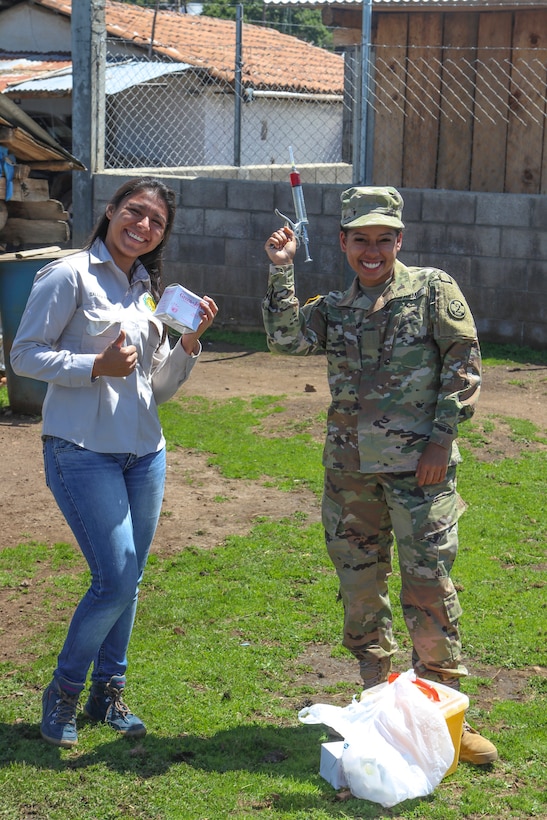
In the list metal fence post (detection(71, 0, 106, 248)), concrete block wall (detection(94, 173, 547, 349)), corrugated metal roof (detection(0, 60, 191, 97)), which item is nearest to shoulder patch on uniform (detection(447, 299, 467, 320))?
concrete block wall (detection(94, 173, 547, 349))

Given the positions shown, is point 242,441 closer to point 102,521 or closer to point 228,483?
point 228,483

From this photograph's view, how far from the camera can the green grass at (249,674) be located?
3.37 meters

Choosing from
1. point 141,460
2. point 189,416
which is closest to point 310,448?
point 189,416

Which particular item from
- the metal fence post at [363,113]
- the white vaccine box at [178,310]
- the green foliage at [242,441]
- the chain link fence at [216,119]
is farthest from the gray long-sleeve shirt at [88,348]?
the chain link fence at [216,119]

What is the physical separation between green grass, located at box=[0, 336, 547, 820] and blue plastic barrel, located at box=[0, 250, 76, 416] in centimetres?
236

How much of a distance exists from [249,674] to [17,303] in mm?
4733

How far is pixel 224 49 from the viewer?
2292 centimetres

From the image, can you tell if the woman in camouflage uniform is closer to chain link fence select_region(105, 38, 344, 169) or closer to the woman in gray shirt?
the woman in gray shirt

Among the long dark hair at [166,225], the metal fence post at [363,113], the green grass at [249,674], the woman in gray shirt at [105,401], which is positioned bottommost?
the green grass at [249,674]

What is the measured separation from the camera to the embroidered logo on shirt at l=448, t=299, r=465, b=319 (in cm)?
350

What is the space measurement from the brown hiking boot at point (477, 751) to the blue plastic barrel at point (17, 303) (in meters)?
5.25

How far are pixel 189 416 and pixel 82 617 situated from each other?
4.80 m

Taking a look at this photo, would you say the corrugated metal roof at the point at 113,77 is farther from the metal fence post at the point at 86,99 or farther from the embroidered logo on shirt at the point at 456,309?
the embroidered logo on shirt at the point at 456,309

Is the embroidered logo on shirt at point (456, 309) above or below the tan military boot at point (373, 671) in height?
above
